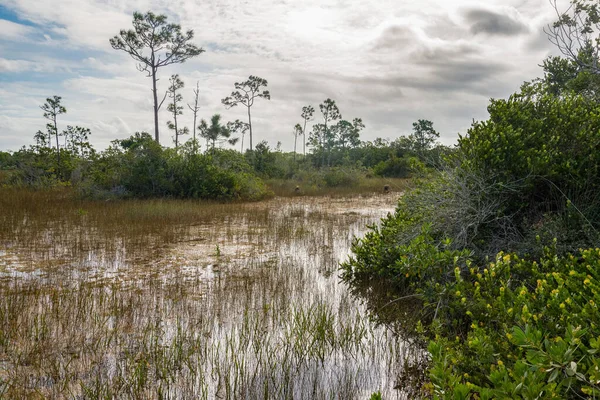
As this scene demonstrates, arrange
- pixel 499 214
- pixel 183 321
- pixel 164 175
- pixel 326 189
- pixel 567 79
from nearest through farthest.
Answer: pixel 183 321 < pixel 499 214 < pixel 567 79 < pixel 164 175 < pixel 326 189

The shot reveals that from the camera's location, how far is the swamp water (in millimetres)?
3301

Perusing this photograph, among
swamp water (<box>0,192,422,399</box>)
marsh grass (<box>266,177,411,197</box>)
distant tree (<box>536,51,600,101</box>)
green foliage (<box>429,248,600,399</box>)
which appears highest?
distant tree (<box>536,51,600,101</box>)

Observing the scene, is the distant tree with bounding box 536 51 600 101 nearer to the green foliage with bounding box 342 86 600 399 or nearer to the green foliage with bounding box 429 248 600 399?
the green foliage with bounding box 342 86 600 399

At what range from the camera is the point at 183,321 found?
4.62 metres

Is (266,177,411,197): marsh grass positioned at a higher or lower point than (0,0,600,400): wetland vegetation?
higher

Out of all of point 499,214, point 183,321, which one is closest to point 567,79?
point 499,214

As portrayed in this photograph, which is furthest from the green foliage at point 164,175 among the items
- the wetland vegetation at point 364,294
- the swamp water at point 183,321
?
the swamp water at point 183,321

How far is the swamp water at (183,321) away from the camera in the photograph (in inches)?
130

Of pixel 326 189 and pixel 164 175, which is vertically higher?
pixel 164 175

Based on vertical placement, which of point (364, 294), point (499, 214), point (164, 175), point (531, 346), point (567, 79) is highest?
point (567, 79)

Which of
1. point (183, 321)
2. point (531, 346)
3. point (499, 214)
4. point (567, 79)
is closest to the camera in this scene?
point (531, 346)

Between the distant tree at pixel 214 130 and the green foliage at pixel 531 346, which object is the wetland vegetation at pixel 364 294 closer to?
the green foliage at pixel 531 346

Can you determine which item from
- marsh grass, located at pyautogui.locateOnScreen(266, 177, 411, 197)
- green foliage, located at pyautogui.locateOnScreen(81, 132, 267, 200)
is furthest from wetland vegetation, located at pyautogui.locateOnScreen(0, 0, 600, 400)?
marsh grass, located at pyautogui.locateOnScreen(266, 177, 411, 197)

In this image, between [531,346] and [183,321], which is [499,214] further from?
[183,321]
